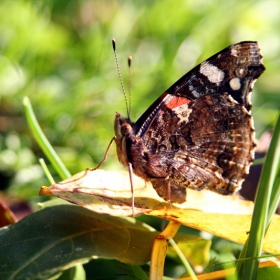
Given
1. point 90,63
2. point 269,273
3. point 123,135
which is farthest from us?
point 90,63

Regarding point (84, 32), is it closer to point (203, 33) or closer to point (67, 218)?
point (203, 33)

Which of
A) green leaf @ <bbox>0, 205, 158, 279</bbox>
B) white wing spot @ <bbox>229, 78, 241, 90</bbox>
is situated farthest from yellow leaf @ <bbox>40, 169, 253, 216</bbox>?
white wing spot @ <bbox>229, 78, 241, 90</bbox>

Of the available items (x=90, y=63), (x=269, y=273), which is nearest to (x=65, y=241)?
(x=269, y=273)

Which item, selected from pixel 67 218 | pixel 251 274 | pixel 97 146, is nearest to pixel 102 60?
pixel 97 146

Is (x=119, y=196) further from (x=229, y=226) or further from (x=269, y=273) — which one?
(x=269, y=273)

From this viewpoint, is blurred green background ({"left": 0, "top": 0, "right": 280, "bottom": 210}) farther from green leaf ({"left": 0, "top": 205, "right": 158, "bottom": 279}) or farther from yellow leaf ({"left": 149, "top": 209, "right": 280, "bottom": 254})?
yellow leaf ({"left": 149, "top": 209, "right": 280, "bottom": 254})

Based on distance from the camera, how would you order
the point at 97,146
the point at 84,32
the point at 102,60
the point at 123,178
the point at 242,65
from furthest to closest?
1. the point at 84,32
2. the point at 102,60
3. the point at 97,146
4. the point at 242,65
5. the point at 123,178
